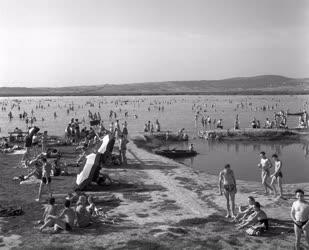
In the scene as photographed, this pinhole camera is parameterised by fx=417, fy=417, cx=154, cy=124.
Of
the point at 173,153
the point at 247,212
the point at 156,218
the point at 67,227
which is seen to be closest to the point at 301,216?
the point at 247,212

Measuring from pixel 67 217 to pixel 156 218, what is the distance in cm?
294

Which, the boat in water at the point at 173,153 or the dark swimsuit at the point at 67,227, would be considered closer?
the dark swimsuit at the point at 67,227

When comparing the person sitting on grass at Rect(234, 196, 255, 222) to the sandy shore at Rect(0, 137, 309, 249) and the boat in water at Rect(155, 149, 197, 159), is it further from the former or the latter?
the boat in water at Rect(155, 149, 197, 159)

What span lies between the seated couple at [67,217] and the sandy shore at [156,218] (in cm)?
28

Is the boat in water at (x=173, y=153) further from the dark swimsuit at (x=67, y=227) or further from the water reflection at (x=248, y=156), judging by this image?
the dark swimsuit at (x=67, y=227)

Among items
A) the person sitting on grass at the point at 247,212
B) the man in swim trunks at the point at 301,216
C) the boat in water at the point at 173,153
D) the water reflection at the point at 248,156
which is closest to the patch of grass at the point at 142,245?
the person sitting on grass at the point at 247,212

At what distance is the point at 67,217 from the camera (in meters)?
12.6

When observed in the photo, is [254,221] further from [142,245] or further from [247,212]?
[142,245]

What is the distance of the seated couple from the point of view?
40.8ft

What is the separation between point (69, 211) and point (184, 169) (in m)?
11.8

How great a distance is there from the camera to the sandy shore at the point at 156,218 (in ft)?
37.6

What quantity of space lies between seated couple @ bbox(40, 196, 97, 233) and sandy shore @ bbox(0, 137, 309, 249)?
0.28m

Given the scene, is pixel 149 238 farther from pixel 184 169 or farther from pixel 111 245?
pixel 184 169

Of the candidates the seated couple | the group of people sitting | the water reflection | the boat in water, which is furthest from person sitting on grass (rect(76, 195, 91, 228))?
the boat in water
